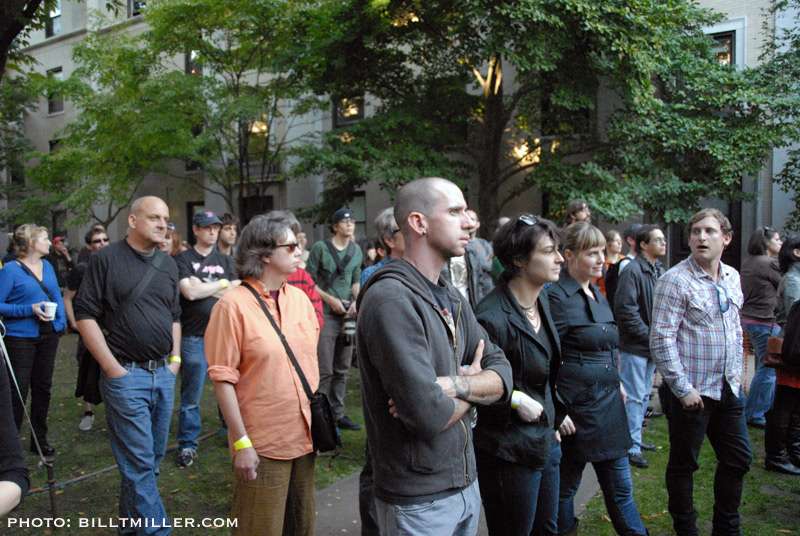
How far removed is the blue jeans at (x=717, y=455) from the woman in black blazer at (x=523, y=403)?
1036 mm

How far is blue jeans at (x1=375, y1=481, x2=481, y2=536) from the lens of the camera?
7.20 feet

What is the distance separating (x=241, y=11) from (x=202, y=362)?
38.1 ft

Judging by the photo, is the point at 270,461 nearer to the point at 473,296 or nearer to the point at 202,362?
the point at 202,362

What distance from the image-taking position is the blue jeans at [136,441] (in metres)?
3.73

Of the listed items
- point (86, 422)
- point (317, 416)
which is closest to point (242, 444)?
point (317, 416)

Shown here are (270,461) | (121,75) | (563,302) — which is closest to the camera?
(270,461)

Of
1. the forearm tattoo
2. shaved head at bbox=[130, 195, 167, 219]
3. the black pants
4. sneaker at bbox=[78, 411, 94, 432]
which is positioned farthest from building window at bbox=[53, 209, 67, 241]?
the forearm tattoo

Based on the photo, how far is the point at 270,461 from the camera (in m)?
3.12

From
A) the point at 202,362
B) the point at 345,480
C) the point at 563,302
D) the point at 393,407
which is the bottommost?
the point at 345,480

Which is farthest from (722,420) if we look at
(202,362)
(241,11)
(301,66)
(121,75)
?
(121,75)

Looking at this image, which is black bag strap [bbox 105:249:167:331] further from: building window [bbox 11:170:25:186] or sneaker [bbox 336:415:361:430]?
building window [bbox 11:170:25:186]

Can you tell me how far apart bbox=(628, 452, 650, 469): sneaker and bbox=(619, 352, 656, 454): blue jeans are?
182mm

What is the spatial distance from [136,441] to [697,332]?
3.66m

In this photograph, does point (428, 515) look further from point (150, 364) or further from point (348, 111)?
point (348, 111)
